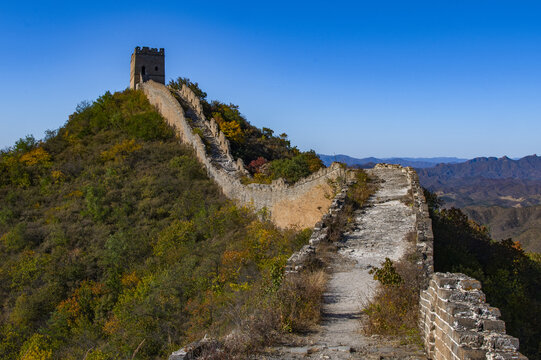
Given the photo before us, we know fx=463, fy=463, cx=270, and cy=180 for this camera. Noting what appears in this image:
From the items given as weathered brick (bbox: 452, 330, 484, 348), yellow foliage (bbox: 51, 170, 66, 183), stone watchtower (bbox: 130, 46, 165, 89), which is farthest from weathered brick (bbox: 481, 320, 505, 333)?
stone watchtower (bbox: 130, 46, 165, 89)

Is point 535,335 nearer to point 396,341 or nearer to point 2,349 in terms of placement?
point 396,341

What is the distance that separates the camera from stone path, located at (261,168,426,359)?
18.3 ft

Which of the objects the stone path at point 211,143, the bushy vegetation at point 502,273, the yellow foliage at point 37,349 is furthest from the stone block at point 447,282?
the stone path at point 211,143

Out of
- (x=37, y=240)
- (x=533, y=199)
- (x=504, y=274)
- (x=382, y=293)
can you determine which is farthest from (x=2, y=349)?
(x=533, y=199)

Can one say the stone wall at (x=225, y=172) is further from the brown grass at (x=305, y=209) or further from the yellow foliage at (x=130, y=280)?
the yellow foliage at (x=130, y=280)

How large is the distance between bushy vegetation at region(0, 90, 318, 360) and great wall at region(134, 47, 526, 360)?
26.4 inches

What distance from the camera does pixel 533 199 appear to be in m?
176

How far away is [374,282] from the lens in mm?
8039

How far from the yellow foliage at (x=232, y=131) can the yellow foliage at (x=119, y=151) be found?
5117mm

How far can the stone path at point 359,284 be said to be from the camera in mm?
5566

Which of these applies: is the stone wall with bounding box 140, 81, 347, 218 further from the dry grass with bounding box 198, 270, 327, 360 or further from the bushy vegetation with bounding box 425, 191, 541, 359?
the dry grass with bounding box 198, 270, 327, 360

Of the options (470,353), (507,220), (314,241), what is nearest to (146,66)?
(314,241)

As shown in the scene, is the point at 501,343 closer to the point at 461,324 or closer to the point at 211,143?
the point at 461,324

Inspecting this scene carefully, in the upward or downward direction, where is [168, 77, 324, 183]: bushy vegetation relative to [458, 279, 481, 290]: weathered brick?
upward
